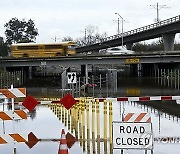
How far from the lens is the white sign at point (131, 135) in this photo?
916 cm

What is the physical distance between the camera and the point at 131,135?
9.18 m

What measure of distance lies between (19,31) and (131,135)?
133 meters

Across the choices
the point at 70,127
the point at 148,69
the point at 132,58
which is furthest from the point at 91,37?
the point at 70,127

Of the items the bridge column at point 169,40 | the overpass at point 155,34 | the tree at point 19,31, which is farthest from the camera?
the tree at point 19,31

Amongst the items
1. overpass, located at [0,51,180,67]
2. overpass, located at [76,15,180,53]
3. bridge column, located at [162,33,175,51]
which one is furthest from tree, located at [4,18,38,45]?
overpass, located at [0,51,180,67]

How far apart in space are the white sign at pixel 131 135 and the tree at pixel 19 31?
130 metres

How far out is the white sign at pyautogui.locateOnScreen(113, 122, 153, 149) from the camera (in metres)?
9.16

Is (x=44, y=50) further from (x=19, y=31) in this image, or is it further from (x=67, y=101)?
(x=19, y=31)

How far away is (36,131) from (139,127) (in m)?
6.62

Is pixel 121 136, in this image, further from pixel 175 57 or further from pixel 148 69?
pixel 148 69

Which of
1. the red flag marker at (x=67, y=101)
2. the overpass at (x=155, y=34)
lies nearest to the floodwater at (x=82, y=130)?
the red flag marker at (x=67, y=101)

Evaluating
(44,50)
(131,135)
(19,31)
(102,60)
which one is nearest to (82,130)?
(131,135)

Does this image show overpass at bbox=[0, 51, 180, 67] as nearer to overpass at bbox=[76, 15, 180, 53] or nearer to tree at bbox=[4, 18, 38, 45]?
overpass at bbox=[76, 15, 180, 53]

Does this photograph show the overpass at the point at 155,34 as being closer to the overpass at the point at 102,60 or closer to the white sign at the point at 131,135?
the overpass at the point at 102,60
